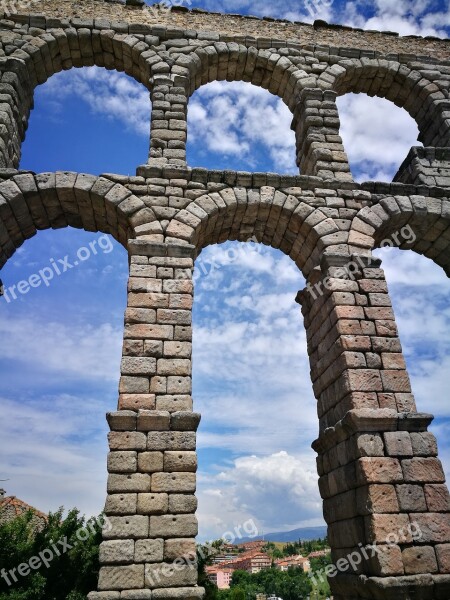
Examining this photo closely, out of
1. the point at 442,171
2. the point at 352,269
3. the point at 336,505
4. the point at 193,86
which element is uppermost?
the point at 193,86

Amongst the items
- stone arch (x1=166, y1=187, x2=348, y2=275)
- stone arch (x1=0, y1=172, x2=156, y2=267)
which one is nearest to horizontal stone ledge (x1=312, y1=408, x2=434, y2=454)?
stone arch (x1=166, y1=187, x2=348, y2=275)

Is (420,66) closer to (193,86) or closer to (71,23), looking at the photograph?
(193,86)

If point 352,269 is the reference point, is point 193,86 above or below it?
above

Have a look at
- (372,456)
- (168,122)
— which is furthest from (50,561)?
(168,122)

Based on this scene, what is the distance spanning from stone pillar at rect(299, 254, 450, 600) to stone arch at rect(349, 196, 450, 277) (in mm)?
678

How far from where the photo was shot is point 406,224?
26.9ft

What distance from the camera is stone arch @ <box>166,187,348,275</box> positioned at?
7.35 metres

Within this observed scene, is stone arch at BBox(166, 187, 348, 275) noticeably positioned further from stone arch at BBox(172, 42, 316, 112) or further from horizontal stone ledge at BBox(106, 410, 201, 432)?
stone arch at BBox(172, 42, 316, 112)

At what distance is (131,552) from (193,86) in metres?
9.12

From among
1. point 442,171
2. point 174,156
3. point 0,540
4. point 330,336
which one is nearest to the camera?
point 330,336

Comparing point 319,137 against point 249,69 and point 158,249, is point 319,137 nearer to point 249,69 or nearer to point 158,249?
point 249,69

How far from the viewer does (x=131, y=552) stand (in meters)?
4.86

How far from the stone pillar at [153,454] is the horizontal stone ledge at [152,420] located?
12 millimetres

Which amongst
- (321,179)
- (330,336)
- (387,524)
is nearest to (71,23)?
(321,179)
